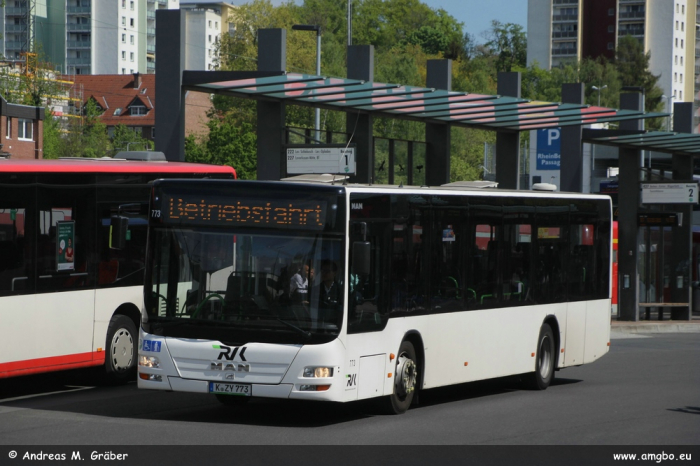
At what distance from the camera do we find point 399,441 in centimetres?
1075

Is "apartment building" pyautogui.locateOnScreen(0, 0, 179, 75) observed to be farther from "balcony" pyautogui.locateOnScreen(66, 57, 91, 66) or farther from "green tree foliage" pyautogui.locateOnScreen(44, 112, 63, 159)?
"green tree foliage" pyautogui.locateOnScreen(44, 112, 63, 159)

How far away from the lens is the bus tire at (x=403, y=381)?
42.0ft

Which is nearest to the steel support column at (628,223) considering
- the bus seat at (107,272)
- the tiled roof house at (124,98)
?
the bus seat at (107,272)

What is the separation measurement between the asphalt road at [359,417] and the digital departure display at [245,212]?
2.00 metres

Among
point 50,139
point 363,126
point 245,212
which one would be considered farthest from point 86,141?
point 245,212

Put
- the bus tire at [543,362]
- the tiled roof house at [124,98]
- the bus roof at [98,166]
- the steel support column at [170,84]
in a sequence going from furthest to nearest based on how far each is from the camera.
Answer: the tiled roof house at [124,98] → the steel support column at [170,84] → the bus tire at [543,362] → the bus roof at [98,166]

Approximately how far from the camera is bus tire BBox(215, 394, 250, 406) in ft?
44.1

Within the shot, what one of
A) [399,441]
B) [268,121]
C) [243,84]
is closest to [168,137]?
[243,84]

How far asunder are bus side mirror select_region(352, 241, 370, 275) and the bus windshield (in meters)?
0.14

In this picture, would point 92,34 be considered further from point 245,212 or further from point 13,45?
point 245,212

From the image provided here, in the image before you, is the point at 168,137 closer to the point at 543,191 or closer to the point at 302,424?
the point at 543,191

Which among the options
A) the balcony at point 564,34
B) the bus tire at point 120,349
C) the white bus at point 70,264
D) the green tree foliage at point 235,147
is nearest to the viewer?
the white bus at point 70,264

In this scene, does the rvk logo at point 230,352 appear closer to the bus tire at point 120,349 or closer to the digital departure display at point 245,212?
the digital departure display at point 245,212

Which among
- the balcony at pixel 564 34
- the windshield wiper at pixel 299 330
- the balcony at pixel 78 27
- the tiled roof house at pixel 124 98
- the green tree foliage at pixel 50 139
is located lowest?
the windshield wiper at pixel 299 330
